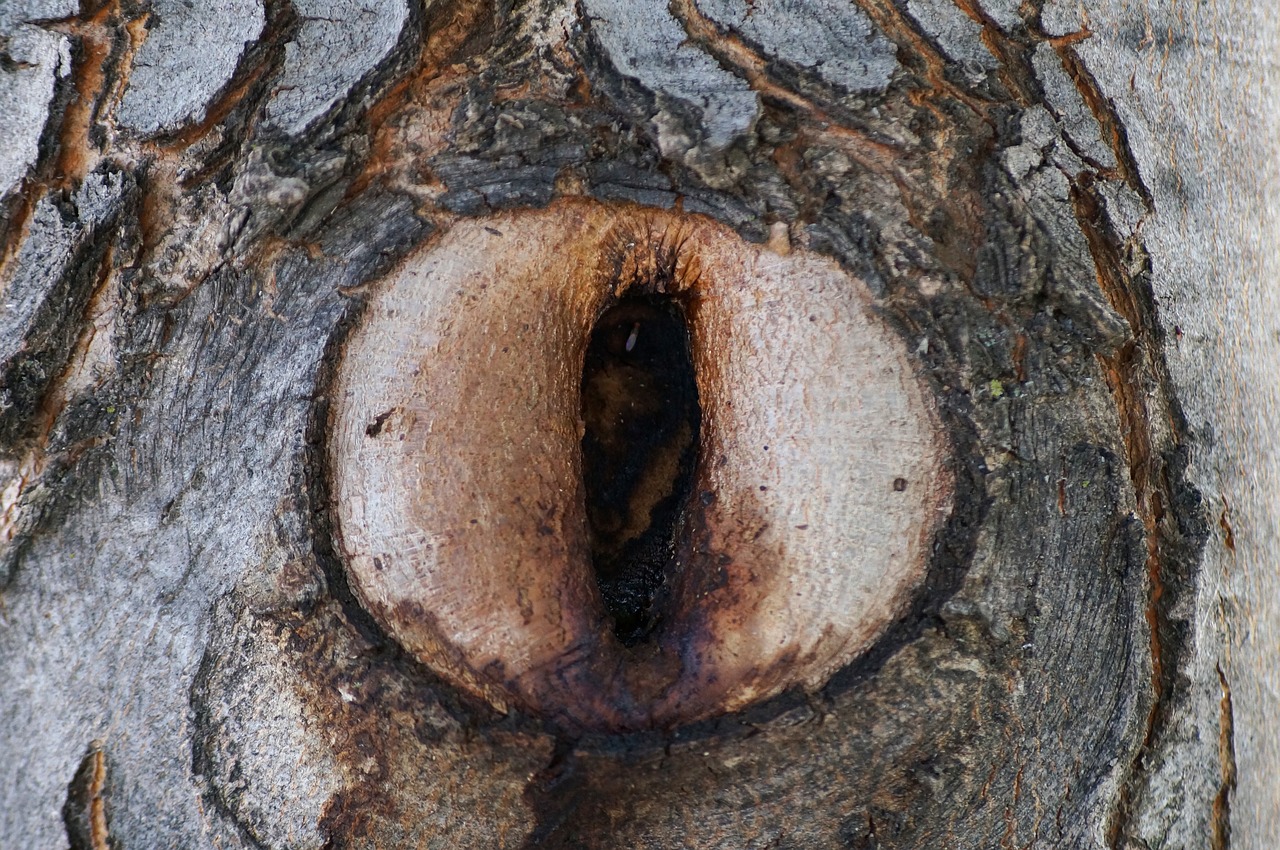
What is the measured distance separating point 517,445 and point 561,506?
0.30 ft

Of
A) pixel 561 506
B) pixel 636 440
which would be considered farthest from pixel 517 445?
pixel 636 440

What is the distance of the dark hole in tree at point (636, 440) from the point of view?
119cm

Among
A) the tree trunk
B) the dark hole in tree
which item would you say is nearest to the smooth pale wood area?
the tree trunk

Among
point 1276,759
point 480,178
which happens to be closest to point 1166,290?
point 1276,759

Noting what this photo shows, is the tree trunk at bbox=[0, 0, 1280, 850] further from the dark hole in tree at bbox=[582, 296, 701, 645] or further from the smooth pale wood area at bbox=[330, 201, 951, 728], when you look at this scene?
the dark hole in tree at bbox=[582, 296, 701, 645]

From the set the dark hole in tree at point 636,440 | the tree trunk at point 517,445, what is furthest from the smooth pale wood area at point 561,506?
the dark hole in tree at point 636,440

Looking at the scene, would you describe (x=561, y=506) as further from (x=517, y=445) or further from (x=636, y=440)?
(x=636, y=440)

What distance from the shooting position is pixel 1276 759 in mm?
1062

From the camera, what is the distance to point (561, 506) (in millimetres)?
1004

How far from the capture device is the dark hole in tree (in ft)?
3.89

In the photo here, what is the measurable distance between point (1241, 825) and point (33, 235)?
1504mm

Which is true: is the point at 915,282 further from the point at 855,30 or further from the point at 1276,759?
the point at 1276,759

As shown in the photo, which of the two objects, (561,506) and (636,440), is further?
(636,440)

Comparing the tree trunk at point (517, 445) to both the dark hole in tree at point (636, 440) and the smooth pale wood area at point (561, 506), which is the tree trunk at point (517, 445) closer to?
the smooth pale wood area at point (561, 506)
